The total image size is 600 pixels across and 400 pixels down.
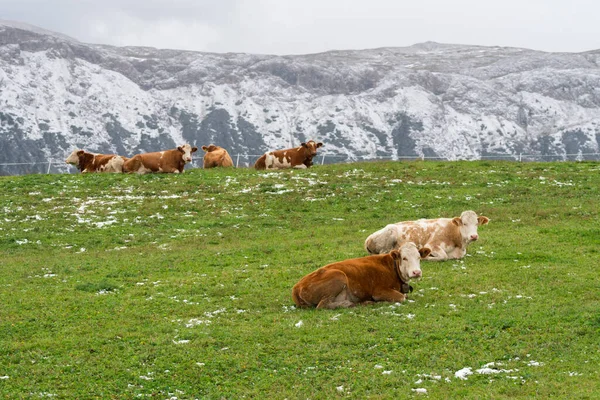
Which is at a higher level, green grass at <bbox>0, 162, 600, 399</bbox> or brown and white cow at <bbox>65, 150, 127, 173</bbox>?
brown and white cow at <bbox>65, 150, 127, 173</bbox>

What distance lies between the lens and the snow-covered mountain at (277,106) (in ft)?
514

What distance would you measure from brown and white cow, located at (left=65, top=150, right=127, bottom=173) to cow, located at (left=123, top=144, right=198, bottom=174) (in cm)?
144

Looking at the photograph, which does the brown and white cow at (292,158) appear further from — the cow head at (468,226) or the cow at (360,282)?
the cow at (360,282)

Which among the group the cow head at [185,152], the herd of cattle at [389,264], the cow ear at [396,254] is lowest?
the herd of cattle at [389,264]

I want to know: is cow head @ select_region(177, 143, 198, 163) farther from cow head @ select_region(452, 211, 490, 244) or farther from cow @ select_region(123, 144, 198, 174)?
cow head @ select_region(452, 211, 490, 244)

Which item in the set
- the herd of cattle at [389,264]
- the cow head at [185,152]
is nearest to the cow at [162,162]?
the cow head at [185,152]

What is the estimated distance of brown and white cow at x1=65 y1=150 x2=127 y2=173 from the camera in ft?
129

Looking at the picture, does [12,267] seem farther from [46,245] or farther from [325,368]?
[325,368]

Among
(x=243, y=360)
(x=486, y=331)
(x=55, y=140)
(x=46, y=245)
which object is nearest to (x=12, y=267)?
(x=46, y=245)

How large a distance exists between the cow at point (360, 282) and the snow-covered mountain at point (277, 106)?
138 meters

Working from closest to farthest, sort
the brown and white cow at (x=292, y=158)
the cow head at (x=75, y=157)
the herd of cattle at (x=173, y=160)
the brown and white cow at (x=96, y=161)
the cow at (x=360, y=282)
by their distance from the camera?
1. the cow at (x=360, y=282)
2. the herd of cattle at (x=173, y=160)
3. the brown and white cow at (x=96, y=161)
4. the brown and white cow at (x=292, y=158)
5. the cow head at (x=75, y=157)

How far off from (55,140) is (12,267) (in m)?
136

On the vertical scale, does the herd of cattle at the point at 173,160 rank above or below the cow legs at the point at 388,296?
above

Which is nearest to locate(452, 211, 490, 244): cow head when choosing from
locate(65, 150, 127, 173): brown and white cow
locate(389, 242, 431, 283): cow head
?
locate(389, 242, 431, 283): cow head
